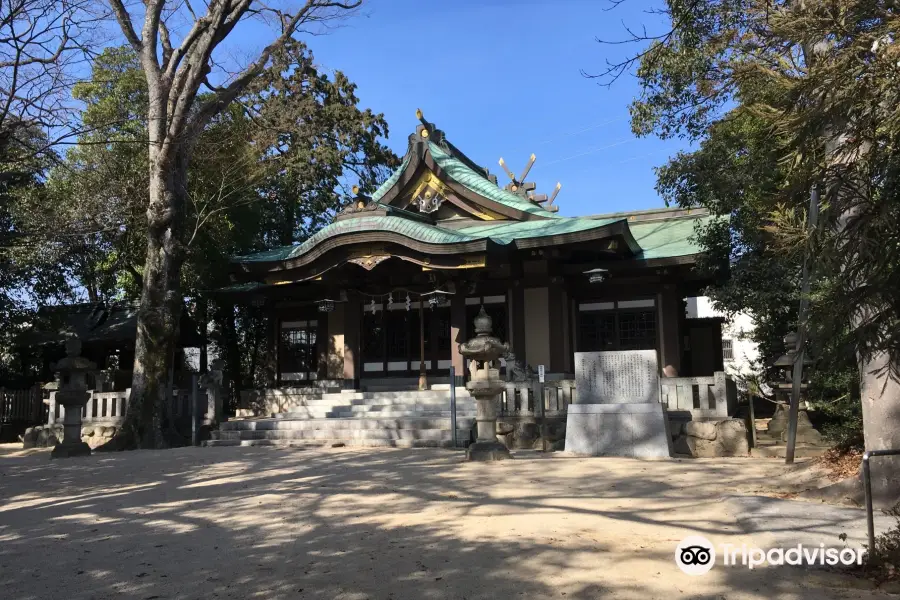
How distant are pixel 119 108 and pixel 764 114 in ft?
57.3

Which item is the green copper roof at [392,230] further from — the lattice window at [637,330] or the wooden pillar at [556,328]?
the lattice window at [637,330]

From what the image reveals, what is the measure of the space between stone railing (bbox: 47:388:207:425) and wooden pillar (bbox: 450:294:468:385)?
6.03m

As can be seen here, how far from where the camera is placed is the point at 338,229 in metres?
16.2

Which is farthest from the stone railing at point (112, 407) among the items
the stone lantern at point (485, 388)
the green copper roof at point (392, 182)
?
the stone lantern at point (485, 388)

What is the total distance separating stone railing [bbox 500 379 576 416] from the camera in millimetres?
12594

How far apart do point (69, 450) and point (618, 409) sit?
1016cm

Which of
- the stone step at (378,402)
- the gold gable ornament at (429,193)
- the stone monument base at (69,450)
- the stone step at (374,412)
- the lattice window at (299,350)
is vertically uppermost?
the gold gable ornament at (429,193)

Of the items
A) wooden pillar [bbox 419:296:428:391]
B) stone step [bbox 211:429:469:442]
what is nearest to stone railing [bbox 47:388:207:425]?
stone step [bbox 211:429:469:442]

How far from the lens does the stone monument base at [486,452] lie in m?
9.98

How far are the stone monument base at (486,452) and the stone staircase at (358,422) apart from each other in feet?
7.53

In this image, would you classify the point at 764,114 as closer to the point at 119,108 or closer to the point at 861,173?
the point at 861,173

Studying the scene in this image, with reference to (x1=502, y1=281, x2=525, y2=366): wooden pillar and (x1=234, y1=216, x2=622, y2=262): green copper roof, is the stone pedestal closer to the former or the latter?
(x1=234, y1=216, x2=622, y2=262): green copper roof

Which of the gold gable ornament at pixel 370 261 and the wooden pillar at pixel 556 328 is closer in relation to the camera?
the gold gable ornament at pixel 370 261

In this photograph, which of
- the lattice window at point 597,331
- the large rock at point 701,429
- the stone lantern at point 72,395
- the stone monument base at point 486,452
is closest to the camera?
the stone monument base at point 486,452
